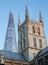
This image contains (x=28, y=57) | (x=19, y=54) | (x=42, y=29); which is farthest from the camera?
(x=42, y=29)

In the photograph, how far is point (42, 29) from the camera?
215ft

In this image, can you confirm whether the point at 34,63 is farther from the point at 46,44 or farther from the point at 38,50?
the point at 46,44

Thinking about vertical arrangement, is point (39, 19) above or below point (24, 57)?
above

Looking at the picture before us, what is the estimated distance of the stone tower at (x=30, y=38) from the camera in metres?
59.3

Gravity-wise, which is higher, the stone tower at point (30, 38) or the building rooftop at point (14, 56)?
the stone tower at point (30, 38)

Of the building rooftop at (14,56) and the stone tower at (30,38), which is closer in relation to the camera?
the building rooftop at (14,56)

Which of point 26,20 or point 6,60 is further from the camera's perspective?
point 26,20

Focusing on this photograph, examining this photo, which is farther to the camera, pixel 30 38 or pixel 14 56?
pixel 30 38

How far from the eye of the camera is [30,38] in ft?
200

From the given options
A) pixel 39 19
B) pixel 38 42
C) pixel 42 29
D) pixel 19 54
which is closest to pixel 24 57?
pixel 19 54

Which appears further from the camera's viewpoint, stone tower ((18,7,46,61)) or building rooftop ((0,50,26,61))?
stone tower ((18,7,46,61))

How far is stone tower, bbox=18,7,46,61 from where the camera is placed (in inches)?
2336

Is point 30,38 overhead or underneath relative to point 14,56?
overhead

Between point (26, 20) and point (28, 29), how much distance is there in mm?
3842
